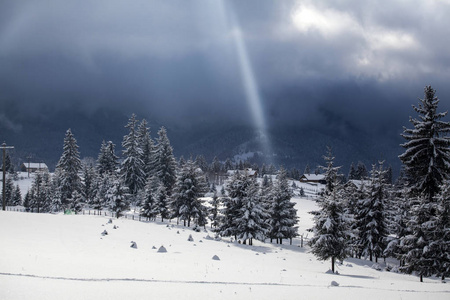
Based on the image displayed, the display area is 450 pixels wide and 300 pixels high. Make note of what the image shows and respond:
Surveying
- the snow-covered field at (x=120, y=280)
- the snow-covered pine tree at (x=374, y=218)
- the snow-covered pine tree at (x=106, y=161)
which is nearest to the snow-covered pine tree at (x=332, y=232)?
the snow-covered field at (x=120, y=280)

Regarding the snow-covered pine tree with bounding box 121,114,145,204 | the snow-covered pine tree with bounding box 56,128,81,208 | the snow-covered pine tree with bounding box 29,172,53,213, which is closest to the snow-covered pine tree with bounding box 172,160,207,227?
the snow-covered pine tree with bounding box 121,114,145,204

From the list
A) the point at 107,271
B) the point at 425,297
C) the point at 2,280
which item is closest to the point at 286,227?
the point at 425,297

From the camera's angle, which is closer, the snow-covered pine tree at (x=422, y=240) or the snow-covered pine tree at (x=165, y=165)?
the snow-covered pine tree at (x=422, y=240)

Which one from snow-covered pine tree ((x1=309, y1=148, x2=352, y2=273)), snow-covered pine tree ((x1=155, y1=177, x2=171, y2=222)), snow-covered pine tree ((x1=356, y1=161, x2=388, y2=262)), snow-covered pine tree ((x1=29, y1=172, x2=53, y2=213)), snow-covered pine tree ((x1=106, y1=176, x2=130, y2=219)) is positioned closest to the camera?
snow-covered pine tree ((x1=309, y1=148, x2=352, y2=273))

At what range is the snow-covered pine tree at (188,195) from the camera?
5219cm

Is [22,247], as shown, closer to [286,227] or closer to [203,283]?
[203,283]

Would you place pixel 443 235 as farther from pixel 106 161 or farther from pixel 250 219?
pixel 106 161

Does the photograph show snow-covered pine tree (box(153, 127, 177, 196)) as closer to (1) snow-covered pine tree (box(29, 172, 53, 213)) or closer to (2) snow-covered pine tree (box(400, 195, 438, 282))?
(1) snow-covered pine tree (box(29, 172, 53, 213))

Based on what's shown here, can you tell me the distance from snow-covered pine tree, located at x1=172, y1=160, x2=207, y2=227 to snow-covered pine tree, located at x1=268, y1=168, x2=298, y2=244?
12.1 m

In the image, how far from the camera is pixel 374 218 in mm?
44312

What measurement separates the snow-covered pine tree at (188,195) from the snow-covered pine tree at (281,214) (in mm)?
12054

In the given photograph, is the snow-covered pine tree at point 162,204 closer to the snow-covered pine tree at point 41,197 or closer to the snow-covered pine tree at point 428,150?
the snow-covered pine tree at point 41,197

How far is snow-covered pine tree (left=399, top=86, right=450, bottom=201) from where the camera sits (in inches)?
1085

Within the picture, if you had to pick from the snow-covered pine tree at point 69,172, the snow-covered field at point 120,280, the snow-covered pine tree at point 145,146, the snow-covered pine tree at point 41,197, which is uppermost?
the snow-covered pine tree at point 145,146
